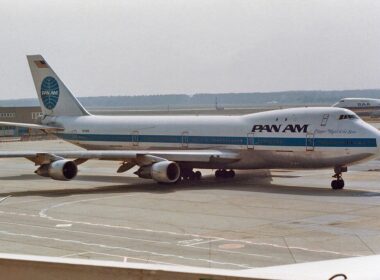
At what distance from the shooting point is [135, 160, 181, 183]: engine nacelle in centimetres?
3369

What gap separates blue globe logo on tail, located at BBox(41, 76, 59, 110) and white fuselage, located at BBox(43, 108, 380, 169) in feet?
20.4

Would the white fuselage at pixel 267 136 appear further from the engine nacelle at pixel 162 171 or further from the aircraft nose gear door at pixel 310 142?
the engine nacelle at pixel 162 171

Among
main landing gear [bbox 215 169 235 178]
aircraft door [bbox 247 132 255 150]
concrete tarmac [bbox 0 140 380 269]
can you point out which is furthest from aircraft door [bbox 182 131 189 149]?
aircraft door [bbox 247 132 255 150]

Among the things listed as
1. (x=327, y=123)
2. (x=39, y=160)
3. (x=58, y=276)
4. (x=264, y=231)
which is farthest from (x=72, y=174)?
(x=58, y=276)

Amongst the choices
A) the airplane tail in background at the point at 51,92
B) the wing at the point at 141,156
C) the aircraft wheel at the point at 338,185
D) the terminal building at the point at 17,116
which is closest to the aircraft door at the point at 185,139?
the wing at the point at 141,156

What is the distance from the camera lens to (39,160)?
34844 millimetres

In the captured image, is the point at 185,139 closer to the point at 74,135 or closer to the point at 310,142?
the point at 310,142

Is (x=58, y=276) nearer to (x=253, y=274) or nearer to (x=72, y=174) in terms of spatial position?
(x=253, y=274)

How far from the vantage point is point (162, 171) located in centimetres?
3362

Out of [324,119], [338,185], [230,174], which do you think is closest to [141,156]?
[230,174]

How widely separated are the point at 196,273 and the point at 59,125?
135 ft

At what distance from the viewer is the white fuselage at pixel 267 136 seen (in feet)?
104

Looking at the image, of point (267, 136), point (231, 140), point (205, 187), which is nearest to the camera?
point (267, 136)

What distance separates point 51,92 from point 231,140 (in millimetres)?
16343
